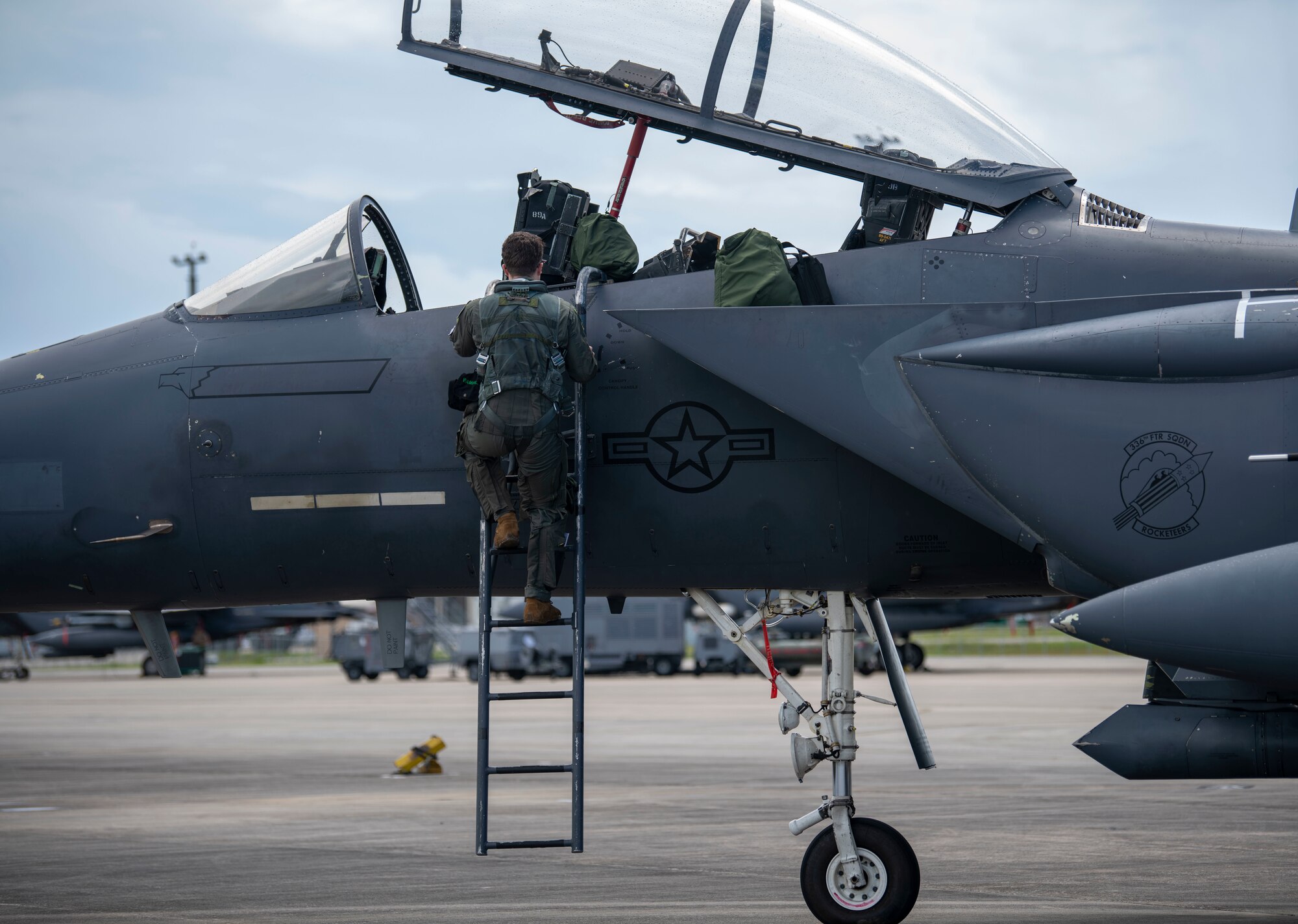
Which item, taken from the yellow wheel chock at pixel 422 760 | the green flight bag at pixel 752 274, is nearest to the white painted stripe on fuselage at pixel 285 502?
the green flight bag at pixel 752 274

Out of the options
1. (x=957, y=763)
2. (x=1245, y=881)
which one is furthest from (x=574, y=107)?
(x=957, y=763)

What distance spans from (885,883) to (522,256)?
3411 mm

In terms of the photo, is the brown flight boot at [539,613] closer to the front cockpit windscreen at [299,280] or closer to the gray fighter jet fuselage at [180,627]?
the front cockpit windscreen at [299,280]

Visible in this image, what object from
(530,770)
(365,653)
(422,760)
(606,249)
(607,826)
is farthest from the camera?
(365,653)

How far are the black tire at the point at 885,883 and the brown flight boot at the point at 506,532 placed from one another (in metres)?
2.07

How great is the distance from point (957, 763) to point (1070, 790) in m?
2.92

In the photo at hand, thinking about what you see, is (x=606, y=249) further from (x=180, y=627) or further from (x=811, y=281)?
(x=180, y=627)

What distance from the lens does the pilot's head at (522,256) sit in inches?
251

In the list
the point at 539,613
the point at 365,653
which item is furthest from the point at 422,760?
the point at 365,653

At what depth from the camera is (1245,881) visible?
859 cm

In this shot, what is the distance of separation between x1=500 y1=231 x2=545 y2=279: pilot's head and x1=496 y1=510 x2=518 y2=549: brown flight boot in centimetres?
112

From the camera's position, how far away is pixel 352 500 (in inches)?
261

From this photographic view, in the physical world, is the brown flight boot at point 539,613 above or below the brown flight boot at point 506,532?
below

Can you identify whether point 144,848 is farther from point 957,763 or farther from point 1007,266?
point 957,763
